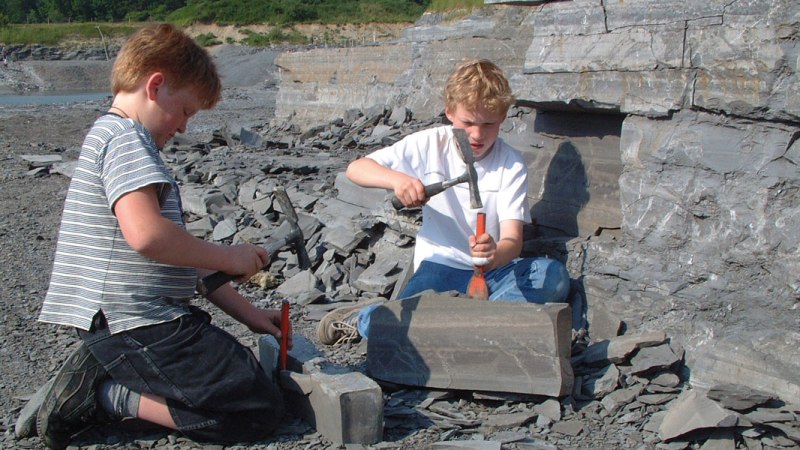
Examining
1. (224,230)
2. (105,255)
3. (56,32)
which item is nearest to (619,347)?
(105,255)

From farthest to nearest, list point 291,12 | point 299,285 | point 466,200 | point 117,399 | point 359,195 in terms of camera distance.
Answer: point 291,12
point 359,195
point 299,285
point 466,200
point 117,399

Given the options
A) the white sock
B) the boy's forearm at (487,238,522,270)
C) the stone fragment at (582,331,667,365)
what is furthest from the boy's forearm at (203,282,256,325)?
the stone fragment at (582,331,667,365)

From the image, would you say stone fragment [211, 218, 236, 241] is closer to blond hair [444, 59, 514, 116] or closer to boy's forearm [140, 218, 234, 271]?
blond hair [444, 59, 514, 116]

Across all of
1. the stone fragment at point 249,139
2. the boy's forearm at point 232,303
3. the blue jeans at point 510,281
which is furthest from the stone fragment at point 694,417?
the stone fragment at point 249,139

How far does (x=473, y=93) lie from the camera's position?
3.50m

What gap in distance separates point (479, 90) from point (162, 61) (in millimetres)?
1406

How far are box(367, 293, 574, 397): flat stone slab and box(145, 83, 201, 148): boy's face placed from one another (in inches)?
44.6

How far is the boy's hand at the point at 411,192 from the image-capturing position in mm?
3209

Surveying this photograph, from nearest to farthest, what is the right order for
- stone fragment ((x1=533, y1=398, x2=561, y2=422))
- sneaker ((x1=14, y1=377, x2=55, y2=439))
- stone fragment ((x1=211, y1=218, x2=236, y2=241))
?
1. sneaker ((x1=14, y1=377, x2=55, y2=439))
2. stone fragment ((x1=533, y1=398, x2=561, y2=422))
3. stone fragment ((x1=211, y1=218, x2=236, y2=241))

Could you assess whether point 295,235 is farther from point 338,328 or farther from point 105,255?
point 105,255

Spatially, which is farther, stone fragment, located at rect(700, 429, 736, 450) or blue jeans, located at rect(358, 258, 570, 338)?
blue jeans, located at rect(358, 258, 570, 338)

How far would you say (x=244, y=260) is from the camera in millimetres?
2775

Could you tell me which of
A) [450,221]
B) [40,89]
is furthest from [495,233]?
[40,89]

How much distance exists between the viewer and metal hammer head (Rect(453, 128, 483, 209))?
3299 millimetres
